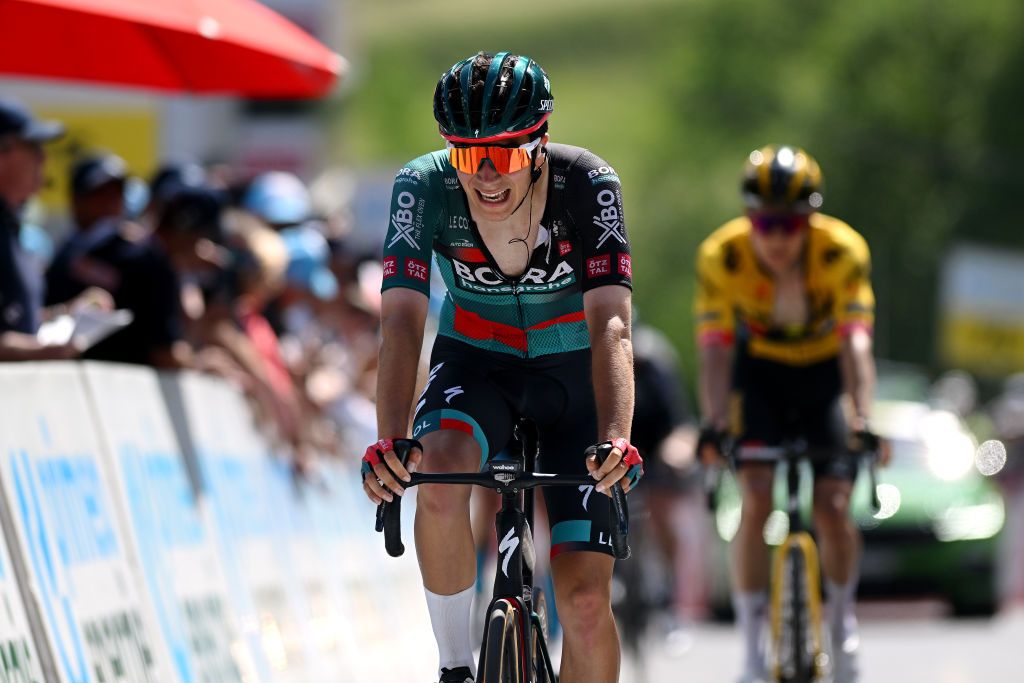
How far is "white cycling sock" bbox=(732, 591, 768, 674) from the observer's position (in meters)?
8.81

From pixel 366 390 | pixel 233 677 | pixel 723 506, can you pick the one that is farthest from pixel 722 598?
pixel 233 677

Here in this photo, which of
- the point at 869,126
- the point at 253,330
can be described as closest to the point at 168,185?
→ the point at 253,330

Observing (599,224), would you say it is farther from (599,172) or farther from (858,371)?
(858,371)

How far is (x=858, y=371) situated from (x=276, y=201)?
5.02 meters

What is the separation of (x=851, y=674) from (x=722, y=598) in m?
8.91

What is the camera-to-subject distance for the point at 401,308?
5.70 metres

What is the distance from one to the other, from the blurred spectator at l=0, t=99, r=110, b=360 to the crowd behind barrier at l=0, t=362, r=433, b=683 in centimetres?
29

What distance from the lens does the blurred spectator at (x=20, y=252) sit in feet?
23.5

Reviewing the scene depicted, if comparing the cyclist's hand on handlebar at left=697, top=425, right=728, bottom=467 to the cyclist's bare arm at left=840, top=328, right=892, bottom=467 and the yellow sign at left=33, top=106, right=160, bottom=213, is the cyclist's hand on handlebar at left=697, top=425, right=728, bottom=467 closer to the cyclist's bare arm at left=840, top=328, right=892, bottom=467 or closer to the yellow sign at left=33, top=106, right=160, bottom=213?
the cyclist's bare arm at left=840, top=328, right=892, bottom=467

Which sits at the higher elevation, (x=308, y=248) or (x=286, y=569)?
(x=308, y=248)

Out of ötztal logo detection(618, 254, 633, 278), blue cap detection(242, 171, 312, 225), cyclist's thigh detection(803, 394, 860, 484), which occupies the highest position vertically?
blue cap detection(242, 171, 312, 225)

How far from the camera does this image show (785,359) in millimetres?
9328

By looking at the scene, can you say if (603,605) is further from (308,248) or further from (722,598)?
(722,598)

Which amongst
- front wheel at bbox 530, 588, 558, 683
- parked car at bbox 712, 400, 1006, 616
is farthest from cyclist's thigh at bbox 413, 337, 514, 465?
parked car at bbox 712, 400, 1006, 616
